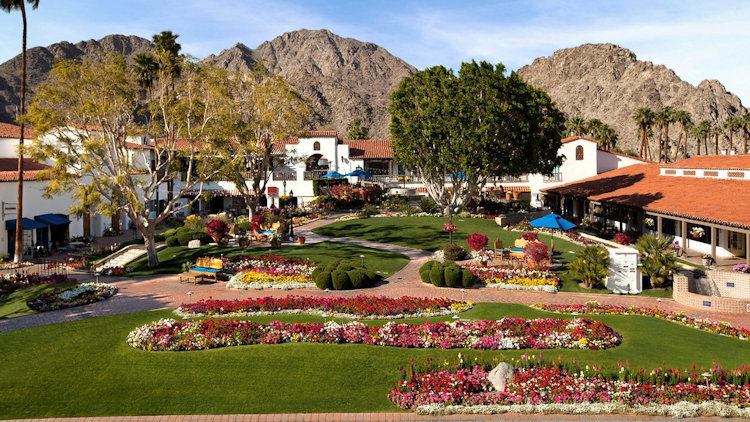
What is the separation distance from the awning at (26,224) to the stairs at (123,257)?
7.01 metres

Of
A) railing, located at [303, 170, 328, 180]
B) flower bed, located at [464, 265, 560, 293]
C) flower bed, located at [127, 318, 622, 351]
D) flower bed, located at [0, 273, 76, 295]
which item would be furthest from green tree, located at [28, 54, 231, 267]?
railing, located at [303, 170, 328, 180]

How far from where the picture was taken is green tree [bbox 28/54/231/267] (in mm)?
26875

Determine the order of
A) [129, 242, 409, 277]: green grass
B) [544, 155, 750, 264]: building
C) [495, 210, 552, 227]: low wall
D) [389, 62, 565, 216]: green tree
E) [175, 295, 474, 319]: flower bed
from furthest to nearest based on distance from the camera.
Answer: [495, 210, 552, 227]: low wall → [389, 62, 565, 216]: green tree → [129, 242, 409, 277]: green grass → [544, 155, 750, 264]: building → [175, 295, 474, 319]: flower bed

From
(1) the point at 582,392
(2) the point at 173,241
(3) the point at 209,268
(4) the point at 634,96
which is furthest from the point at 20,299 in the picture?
(4) the point at 634,96

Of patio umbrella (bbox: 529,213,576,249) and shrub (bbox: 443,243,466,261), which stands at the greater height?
patio umbrella (bbox: 529,213,576,249)

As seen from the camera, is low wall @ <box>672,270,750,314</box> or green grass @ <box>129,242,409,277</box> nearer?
low wall @ <box>672,270,750,314</box>

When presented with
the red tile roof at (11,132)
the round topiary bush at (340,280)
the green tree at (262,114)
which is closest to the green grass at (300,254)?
the round topiary bush at (340,280)

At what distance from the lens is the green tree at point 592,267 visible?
2431cm

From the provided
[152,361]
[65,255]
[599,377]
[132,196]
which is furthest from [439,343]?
[65,255]

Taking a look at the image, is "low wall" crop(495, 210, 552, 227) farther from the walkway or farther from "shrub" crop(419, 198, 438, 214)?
the walkway

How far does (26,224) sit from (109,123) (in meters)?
11.6

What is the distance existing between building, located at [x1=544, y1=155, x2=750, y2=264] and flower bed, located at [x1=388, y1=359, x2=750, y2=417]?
1407cm

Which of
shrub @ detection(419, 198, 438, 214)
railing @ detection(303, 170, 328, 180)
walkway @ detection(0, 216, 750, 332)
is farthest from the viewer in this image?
railing @ detection(303, 170, 328, 180)

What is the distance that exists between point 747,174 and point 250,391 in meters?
32.9
